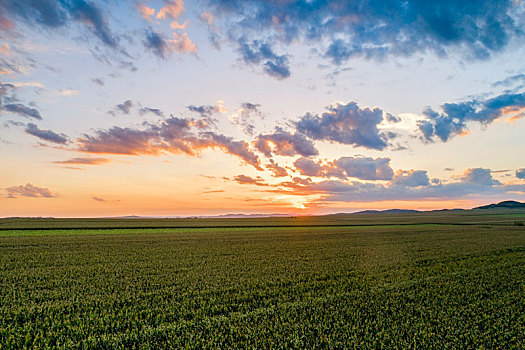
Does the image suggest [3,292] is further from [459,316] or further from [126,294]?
[459,316]

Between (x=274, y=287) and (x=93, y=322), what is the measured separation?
26.2 ft

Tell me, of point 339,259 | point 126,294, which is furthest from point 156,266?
point 339,259

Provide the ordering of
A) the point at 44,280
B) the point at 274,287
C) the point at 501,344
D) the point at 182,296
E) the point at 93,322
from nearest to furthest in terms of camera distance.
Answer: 1. the point at 501,344
2. the point at 93,322
3. the point at 182,296
4. the point at 274,287
5. the point at 44,280

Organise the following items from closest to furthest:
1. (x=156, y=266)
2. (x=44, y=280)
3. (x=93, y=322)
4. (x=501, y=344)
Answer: (x=501, y=344)
(x=93, y=322)
(x=44, y=280)
(x=156, y=266)

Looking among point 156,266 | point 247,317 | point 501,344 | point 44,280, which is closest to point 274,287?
point 247,317

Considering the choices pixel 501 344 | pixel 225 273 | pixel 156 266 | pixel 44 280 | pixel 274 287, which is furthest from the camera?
pixel 156 266

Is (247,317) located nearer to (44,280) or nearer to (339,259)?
(44,280)

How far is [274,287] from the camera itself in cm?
1438

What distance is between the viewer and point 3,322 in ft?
32.4

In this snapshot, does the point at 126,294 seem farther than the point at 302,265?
No

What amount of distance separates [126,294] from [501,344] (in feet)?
46.9

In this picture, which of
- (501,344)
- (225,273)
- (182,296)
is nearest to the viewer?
(501,344)

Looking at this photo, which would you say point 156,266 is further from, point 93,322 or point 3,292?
point 93,322

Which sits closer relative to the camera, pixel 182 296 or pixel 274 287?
pixel 182 296
